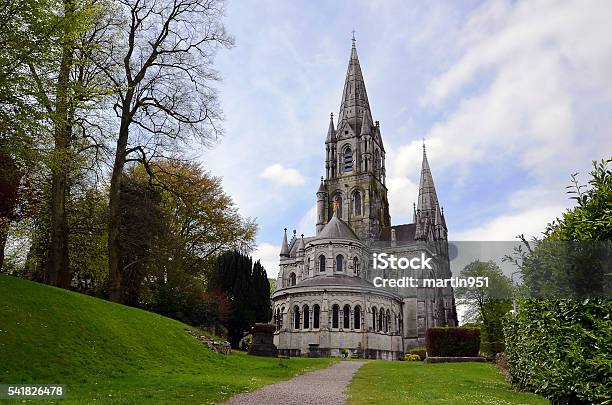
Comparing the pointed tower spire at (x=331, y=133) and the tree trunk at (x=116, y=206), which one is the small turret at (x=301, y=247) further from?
the tree trunk at (x=116, y=206)

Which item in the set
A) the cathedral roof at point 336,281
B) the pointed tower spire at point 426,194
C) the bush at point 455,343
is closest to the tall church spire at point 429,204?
the pointed tower spire at point 426,194

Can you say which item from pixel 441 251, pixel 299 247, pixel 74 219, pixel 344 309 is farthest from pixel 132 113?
pixel 441 251

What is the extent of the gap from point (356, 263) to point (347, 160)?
1877 centimetres

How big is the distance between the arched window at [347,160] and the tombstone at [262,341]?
37851 mm

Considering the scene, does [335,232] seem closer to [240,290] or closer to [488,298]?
[240,290]

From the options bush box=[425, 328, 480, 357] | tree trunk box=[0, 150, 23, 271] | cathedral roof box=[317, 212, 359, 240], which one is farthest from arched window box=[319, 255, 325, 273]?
tree trunk box=[0, 150, 23, 271]

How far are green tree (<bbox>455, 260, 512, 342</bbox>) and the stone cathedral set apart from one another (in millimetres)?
3421

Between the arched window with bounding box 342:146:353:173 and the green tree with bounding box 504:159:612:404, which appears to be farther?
the arched window with bounding box 342:146:353:173

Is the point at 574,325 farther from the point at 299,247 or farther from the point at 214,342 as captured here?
the point at 299,247

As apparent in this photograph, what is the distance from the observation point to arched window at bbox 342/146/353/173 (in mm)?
63438

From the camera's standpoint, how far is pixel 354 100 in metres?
65.7

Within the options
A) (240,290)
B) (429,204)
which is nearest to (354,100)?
(429,204)

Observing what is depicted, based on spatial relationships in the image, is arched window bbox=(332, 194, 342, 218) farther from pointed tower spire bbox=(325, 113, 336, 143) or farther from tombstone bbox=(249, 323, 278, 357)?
tombstone bbox=(249, 323, 278, 357)

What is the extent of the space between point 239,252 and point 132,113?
20506 mm
